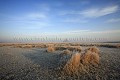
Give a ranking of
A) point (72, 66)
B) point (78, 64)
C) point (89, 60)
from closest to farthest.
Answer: point (72, 66) → point (78, 64) → point (89, 60)

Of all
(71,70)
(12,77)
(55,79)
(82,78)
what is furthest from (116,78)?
(12,77)

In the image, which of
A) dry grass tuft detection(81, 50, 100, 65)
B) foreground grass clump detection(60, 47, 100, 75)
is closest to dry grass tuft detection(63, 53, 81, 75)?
foreground grass clump detection(60, 47, 100, 75)

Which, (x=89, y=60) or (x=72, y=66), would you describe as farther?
(x=89, y=60)

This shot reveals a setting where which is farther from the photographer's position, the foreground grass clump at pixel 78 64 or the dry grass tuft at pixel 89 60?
the dry grass tuft at pixel 89 60

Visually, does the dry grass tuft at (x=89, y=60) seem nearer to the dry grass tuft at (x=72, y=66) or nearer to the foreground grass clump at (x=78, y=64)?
the foreground grass clump at (x=78, y=64)

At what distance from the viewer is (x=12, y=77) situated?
9344mm

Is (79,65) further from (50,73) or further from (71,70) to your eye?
(50,73)

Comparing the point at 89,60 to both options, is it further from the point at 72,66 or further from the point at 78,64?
the point at 72,66

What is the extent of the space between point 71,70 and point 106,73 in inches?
87.6

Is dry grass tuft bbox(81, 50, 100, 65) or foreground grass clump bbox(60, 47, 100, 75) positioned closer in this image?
foreground grass clump bbox(60, 47, 100, 75)

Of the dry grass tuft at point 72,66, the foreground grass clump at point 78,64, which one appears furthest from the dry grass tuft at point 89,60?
the dry grass tuft at point 72,66

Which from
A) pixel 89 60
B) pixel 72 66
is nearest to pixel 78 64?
pixel 72 66

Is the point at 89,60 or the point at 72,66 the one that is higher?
the point at 89,60

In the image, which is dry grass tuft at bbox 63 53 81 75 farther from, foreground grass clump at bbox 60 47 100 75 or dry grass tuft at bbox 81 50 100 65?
dry grass tuft at bbox 81 50 100 65
